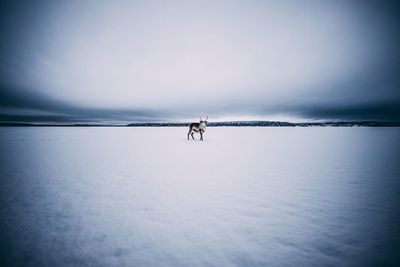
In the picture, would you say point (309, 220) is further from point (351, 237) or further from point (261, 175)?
point (261, 175)

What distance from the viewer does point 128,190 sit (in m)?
5.83

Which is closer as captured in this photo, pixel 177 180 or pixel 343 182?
pixel 343 182

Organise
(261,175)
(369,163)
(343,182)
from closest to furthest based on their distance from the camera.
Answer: (343,182) < (261,175) < (369,163)

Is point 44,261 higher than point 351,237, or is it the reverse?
point 351,237

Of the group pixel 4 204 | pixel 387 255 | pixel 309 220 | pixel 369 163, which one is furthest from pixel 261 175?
pixel 4 204

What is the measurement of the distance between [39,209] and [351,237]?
5999 millimetres

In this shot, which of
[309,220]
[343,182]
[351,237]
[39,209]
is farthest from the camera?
[343,182]

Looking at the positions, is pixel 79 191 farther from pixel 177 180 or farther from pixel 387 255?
pixel 387 255

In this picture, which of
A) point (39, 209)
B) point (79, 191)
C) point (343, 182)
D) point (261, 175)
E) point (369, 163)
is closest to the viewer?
point (39, 209)

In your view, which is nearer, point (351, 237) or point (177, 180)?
point (351, 237)

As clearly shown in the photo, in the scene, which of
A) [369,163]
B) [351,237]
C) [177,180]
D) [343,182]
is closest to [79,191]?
[177,180]

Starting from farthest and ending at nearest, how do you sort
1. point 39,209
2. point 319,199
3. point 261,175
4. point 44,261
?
point 261,175
point 319,199
point 39,209
point 44,261

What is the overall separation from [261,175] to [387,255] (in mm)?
4542

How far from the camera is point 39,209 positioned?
4.48 metres
